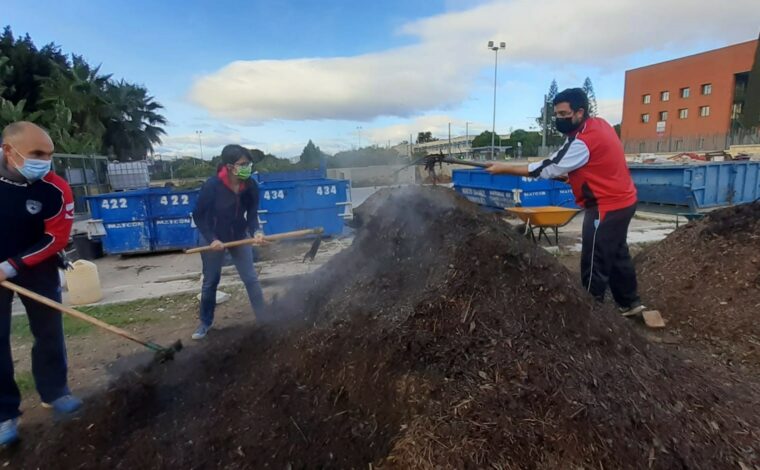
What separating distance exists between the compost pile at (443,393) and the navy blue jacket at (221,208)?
1274 mm

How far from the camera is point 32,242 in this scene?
290 cm

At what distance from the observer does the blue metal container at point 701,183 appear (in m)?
10.6

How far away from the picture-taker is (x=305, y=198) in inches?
356

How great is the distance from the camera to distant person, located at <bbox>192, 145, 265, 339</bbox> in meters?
4.09

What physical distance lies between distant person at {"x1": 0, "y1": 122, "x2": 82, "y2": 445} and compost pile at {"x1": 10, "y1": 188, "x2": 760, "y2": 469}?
16.2 inches

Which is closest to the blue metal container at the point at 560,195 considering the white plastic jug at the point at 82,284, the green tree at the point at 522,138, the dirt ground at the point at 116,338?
the dirt ground at the point at 116,338

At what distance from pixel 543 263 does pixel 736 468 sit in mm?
1453

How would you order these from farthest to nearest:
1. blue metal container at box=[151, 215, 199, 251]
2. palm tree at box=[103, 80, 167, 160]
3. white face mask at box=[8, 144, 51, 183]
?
palm tree at box=[103, 80, 167, 160] < blue metal container at box=[151, 215, 199, 251] < white face mask at box=[8, 144, 51, 183]

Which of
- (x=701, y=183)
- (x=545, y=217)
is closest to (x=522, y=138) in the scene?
(x=701, y=183)

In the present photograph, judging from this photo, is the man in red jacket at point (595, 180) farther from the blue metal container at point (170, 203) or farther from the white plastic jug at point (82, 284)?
the blue metal container at point (170, 203)

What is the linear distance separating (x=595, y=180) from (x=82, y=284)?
6.26 m

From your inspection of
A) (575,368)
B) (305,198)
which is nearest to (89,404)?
(575,368)

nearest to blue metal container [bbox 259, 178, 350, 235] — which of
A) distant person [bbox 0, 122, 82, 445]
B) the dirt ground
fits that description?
the dirt ground

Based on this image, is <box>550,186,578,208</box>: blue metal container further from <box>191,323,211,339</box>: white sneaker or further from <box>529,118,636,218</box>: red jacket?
<box>191,323,211,339</box>: white sneaker
